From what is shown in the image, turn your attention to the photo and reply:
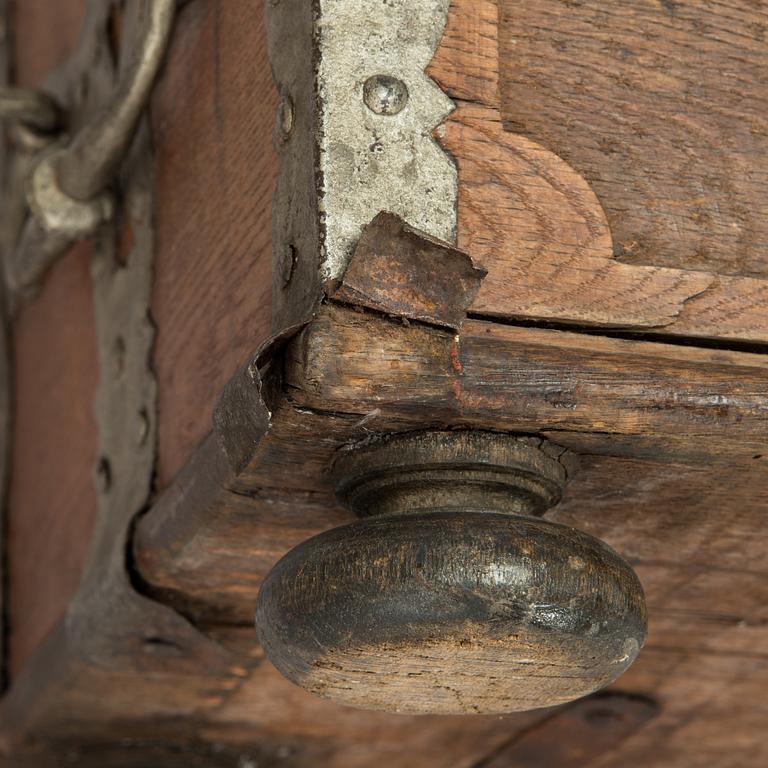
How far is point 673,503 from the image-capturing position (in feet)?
3.43

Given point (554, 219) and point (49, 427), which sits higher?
point (554, 219)

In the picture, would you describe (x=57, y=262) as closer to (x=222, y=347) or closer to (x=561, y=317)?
(x=222, y=347)

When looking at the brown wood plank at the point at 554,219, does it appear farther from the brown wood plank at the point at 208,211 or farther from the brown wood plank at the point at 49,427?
the brown wood plank at the point at 49,427

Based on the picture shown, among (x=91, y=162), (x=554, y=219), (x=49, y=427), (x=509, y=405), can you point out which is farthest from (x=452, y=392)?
(x=49, y=427)

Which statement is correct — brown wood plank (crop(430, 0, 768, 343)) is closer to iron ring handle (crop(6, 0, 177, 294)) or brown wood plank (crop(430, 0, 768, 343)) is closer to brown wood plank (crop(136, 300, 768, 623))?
brown wood plank (crop(136, 300, 768, 623))

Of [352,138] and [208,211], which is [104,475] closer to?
[208,211]

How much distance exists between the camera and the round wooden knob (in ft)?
2.86

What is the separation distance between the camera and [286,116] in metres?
0.91

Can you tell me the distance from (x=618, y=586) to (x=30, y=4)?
1244mm

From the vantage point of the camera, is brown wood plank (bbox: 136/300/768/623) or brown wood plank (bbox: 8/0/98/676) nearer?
brown wood plank (bbox: 136/300/768/623)

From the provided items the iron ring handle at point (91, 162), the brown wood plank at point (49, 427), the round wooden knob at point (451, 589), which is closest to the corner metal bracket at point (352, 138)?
the round wooden knob at point (451, 589)

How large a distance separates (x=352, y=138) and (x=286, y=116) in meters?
0.07

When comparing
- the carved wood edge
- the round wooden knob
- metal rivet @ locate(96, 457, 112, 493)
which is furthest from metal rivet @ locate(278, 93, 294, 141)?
metal rivet @ locate(96, 457, 112, 493)

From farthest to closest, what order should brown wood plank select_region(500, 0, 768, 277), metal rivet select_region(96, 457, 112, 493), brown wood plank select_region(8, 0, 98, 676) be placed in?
brown wood plank select_region(8, 0, 98, 676) → metal rivet select_region(96, 457, 112, 493) → brown wood plank select_region(500, 0, 768, 277)
